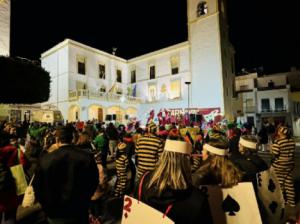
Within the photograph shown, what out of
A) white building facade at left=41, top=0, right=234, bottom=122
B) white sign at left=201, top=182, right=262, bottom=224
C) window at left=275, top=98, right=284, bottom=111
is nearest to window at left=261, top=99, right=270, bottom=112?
window at left=275, top=98, right=284, bottom=111

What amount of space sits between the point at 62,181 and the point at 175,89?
27.1m

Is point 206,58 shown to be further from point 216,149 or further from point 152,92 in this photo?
point 216,149

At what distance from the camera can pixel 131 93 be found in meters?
32.8

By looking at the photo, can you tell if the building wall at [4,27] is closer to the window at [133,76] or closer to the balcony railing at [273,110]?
the window at [133,76]

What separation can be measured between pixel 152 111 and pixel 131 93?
6.38 metres

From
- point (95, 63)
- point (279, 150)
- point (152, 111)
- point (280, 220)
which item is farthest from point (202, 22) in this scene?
point (280, 220)

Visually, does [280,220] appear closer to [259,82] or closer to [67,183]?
[67,183]

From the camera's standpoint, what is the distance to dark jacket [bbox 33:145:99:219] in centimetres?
259

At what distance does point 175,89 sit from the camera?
2909 centimetres

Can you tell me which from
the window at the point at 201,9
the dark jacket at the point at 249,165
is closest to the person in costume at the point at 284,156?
the dark jacket at the point at 249,165

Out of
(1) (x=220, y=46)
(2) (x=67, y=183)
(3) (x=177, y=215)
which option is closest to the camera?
(3) (x=177, y=215)

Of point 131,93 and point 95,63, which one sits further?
point 131,93

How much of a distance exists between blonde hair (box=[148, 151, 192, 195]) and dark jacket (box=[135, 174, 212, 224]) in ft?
0.14

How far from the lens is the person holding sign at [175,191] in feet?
5.06
